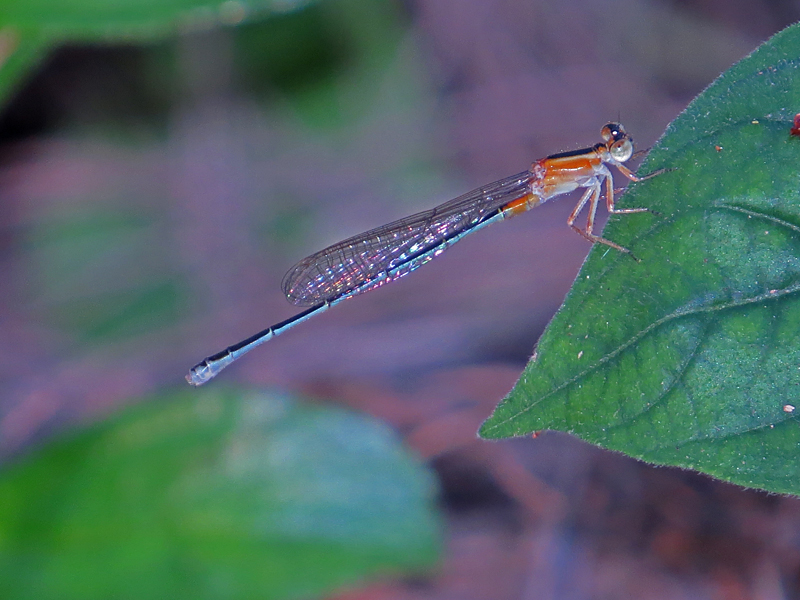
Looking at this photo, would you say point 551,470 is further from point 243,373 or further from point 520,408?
point 520,408

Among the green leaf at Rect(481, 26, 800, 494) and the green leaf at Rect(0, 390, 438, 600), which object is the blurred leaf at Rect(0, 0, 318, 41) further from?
the green leaf at Rect(481, 26, 800, 494)

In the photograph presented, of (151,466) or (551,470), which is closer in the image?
(151,466)

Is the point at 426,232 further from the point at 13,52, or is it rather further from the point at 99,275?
the point at 99,275

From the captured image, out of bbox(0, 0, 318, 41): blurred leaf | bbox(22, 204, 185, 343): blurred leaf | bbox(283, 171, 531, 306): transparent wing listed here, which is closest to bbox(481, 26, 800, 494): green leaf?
bbox(283, 171, 531, 306): transparent wing

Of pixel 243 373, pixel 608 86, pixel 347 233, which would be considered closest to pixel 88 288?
pixel 243 373

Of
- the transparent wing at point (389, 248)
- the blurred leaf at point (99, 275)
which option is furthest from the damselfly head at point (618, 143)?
the blurred leaf at point (99, 275)

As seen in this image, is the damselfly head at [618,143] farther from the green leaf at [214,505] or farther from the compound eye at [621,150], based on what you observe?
the green leaf at [214,505]

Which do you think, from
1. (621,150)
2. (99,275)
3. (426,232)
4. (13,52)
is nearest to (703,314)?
(621,150)
